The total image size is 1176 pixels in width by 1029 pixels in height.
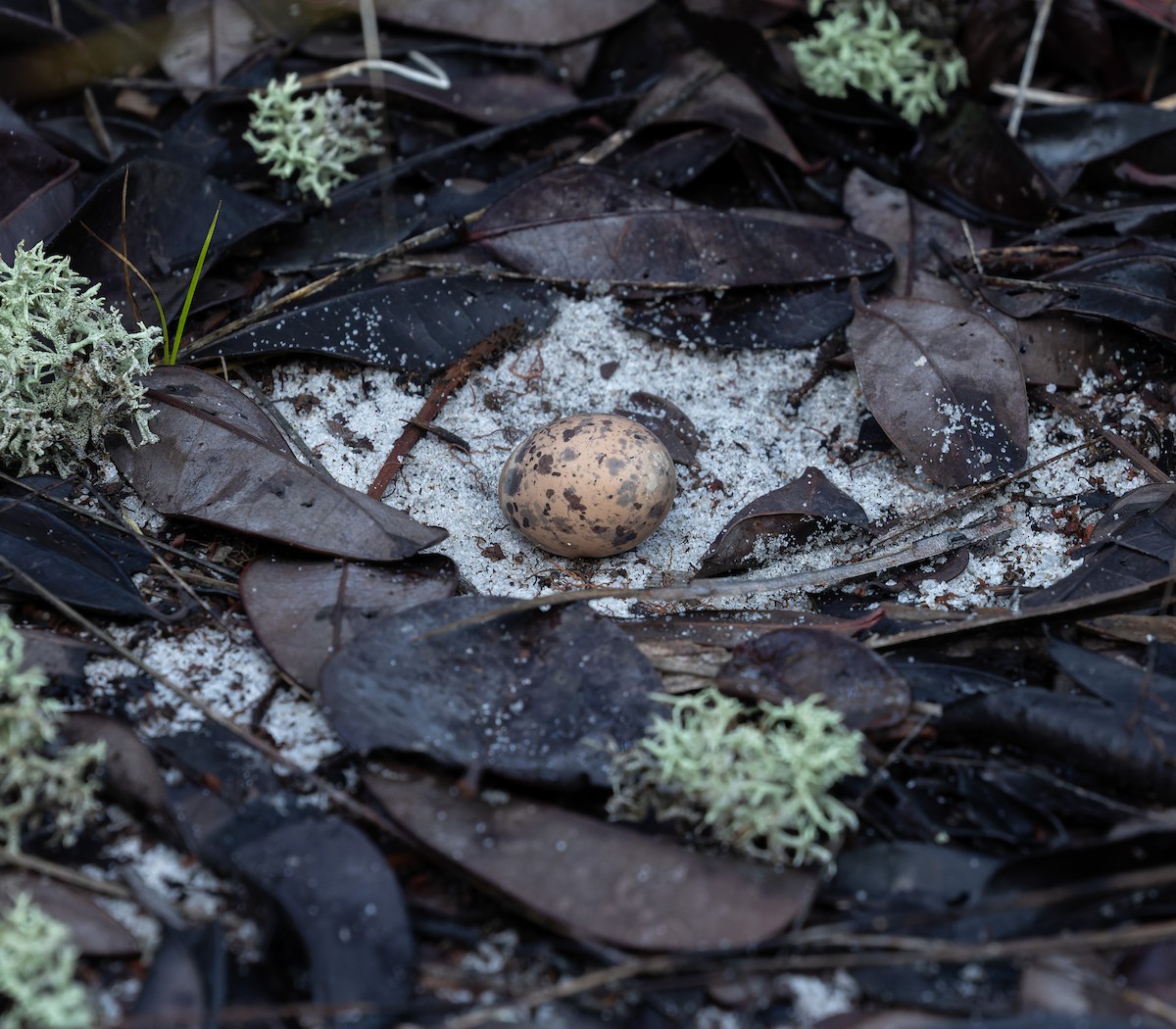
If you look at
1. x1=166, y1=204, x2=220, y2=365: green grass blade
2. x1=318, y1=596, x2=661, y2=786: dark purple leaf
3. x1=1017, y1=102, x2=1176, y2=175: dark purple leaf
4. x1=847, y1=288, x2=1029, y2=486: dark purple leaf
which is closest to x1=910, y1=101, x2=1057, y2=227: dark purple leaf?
x1=1017, y1=102, x2=1176, y2=175: dark purple leaf

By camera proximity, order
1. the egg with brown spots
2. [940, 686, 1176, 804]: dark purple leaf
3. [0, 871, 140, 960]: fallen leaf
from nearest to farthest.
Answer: [0, 871, 140, 960]: fallen leaf → [940, 686, 1176, 804]: dark purple leaf → the egg with brown spots

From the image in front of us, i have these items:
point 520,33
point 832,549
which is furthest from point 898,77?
point 832,549

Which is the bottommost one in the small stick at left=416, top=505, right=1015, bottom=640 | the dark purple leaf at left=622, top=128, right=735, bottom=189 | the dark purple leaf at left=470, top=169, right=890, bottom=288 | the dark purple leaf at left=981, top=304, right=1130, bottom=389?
the small stick at left=416, top=505, right=1015, bottom=640

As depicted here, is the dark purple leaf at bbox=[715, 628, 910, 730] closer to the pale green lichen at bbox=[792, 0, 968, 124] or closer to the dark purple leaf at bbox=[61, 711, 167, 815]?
the dark purple leaf at bbox=[61, 711, 167, 815]

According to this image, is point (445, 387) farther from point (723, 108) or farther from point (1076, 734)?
point (1076, 734)

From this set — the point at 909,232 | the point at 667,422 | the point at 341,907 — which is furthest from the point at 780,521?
the point at 341,907

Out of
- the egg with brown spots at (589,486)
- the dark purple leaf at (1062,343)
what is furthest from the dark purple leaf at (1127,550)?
the egg with brown spots at (589,486)

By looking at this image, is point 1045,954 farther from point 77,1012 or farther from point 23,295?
point 23,295
